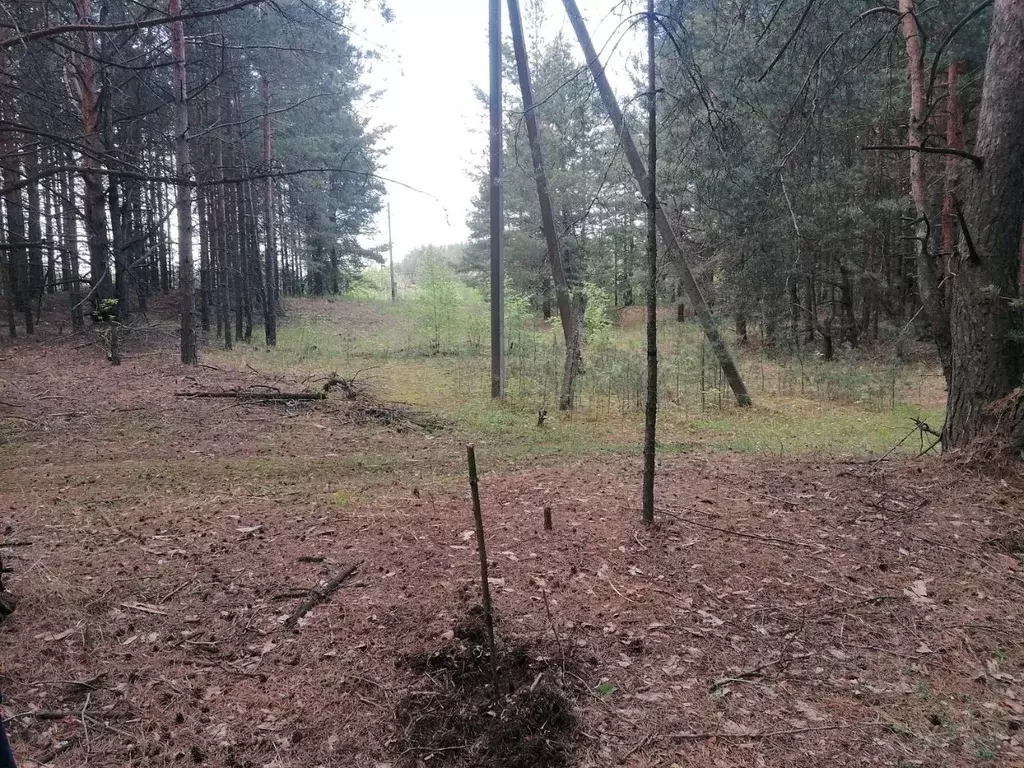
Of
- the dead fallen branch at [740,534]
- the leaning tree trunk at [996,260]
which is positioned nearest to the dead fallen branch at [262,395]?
the dead fallen branch at [740,534]

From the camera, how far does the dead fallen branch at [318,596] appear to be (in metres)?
3.61

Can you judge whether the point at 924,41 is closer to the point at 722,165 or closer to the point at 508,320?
the point at 722,165

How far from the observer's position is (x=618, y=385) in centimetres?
1230

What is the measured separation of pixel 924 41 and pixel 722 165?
12.5 feet

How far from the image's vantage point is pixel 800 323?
1844cm

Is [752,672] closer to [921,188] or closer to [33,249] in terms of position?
[921,188]

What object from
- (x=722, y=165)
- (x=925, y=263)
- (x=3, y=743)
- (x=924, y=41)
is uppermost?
(x=924, y=41)

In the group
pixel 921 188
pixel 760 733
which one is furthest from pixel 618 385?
pixel 760 733

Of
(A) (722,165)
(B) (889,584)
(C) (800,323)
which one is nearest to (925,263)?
(A) (722,165)

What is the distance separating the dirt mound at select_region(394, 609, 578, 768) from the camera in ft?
8.70

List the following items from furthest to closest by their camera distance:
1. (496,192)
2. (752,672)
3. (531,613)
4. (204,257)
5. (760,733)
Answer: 1. (204,257)
2. (496,192)
3. (531,613)
4. (752,672)
5. (760,733)

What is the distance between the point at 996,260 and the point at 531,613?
17.0ft

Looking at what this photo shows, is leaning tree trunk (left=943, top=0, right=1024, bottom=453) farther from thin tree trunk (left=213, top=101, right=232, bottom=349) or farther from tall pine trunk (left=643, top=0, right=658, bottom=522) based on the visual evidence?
thin tree trunk (left=213, top=101, right=232, bottom=349)

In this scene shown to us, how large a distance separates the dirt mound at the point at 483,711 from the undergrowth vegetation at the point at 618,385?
4.95m
